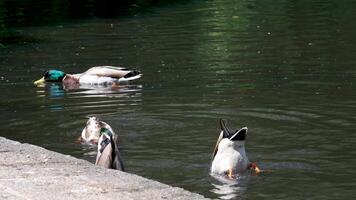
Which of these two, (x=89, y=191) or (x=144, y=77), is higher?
(x=89, y=191)

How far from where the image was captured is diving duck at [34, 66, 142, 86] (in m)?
17.6

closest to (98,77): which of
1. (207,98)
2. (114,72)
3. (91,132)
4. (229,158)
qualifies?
(114,72)

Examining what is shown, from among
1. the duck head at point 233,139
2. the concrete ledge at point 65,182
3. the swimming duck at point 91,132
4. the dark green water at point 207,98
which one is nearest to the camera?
the concrete ledge at point 65,182

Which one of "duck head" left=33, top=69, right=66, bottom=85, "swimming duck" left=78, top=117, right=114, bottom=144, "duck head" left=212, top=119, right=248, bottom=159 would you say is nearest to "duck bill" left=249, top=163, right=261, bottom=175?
"duck head" left=212, top=119, right=248, bottom=159

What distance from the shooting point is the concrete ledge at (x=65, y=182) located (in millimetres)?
6949

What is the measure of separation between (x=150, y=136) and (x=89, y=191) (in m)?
5.19

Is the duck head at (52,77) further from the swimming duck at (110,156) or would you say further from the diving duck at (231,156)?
the diving duck at (231,156)

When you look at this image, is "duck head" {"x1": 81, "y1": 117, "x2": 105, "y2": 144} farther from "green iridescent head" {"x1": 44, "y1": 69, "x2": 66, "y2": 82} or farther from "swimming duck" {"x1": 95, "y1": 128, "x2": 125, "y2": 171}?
"green iridescent head" {"x1": 44, "y1": 69, "x2": 66, "y2": 82}

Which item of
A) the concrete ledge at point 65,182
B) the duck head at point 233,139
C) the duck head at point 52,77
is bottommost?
the duck head at point 52,77

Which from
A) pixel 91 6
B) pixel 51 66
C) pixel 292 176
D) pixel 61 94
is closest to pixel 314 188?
pixel 292 176

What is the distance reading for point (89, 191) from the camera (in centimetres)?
708

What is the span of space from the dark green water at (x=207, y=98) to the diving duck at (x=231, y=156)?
21 cm

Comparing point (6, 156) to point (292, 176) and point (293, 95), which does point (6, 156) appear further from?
point (293, 95)

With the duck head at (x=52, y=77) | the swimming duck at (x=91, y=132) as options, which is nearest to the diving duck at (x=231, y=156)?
the swimming duck at (x=91, y=132)
